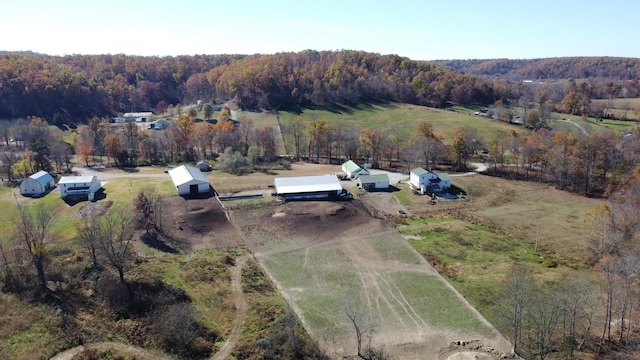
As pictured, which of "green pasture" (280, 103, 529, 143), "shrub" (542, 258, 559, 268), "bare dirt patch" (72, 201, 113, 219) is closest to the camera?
"shrub" (542, 258, 559, 268)

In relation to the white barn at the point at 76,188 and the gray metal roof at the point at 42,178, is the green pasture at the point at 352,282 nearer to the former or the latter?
the white barn at the point at 76,188

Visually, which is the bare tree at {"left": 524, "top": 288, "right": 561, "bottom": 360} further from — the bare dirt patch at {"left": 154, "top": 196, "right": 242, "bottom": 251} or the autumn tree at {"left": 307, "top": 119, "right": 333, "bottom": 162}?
the autumn tree at {"left": 307, "top": 119, "right": 333, "bottom": 162}

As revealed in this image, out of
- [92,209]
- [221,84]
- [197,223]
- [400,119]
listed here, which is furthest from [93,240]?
[221,84]

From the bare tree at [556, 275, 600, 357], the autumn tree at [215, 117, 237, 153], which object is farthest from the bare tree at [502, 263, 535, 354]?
the autumn tree at [215, 117, 237, 153]

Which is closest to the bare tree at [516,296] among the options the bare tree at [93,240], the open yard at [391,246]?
the open yard at [391,246]

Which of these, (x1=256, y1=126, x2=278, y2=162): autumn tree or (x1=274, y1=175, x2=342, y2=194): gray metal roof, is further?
(x1=256, y1=126, x2=278, y2=162): autumn tree
